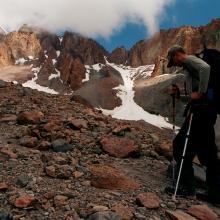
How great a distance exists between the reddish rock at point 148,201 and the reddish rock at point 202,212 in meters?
0.65

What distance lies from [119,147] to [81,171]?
2.53m

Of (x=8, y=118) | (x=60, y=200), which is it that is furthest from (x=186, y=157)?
(x=8, y=118)

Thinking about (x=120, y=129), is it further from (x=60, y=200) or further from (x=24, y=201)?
(x=24, y=201)

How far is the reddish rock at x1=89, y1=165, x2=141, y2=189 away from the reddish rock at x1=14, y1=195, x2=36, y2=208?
1.79m

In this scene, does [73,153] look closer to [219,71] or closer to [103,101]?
[219,71]

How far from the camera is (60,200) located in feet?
27.6

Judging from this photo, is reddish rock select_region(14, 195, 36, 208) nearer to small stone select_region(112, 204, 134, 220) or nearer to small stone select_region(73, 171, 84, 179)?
small stone select_region(112, 204, 134, 220)

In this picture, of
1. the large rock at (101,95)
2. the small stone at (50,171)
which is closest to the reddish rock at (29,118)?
the small stone at (50,171)

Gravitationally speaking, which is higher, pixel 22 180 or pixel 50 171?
pixel 50 171

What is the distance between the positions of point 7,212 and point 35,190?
3.90ft

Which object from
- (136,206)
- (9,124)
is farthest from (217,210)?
(9,124)

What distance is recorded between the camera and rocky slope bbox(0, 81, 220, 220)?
823 centimetres

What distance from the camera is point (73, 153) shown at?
473 inches

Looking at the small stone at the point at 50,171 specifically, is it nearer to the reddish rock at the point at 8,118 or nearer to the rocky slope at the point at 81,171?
the rocky slope at the point at 81,171
